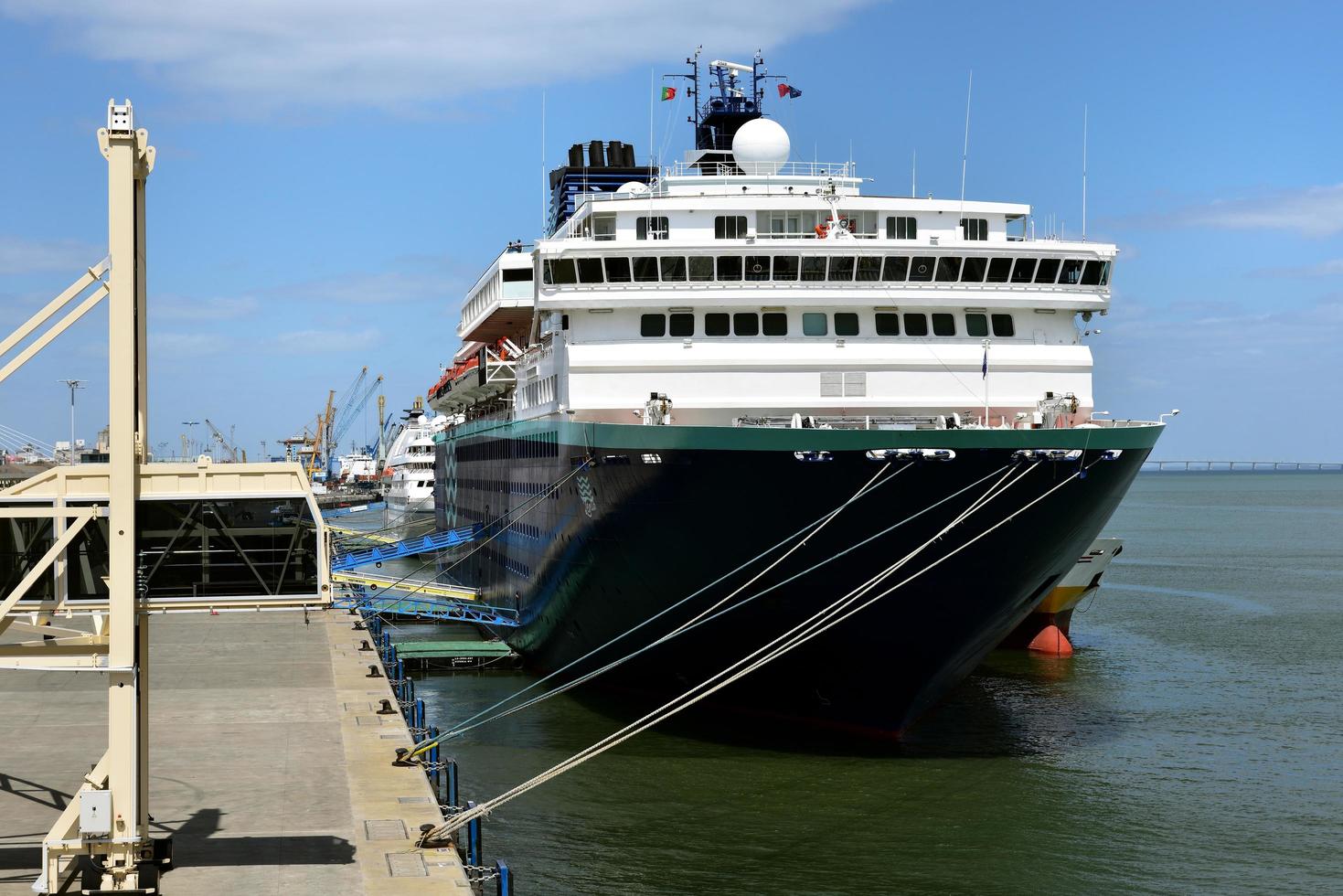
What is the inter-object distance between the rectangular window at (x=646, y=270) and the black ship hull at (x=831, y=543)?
9.60 feet

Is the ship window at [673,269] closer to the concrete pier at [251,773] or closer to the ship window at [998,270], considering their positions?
the ship window at [998,270]

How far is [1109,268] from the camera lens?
26.3 meters

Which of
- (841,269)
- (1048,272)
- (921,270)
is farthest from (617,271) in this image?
(1048,272)

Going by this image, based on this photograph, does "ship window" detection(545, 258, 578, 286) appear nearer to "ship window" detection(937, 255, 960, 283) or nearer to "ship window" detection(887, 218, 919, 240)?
"ship window" detection(887, 218, 919, 240)

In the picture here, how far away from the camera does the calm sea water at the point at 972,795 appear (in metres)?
18.9

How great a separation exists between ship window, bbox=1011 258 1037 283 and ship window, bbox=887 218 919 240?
249cm

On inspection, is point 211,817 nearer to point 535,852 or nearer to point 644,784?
point 535,852

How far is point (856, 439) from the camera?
21.1m

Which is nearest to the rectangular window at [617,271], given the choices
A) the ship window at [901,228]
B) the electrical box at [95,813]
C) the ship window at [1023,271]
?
the ship window at [901,228]

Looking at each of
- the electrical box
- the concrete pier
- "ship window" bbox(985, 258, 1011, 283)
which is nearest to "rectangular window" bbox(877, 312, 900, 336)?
"ship window" bbox(985, 258, 1011, 283)

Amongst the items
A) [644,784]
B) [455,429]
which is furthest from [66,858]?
[455,429]

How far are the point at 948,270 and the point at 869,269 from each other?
4.69 feet

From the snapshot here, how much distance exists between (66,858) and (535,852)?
8.30 m

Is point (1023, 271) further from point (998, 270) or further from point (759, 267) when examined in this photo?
point (759, 267)
